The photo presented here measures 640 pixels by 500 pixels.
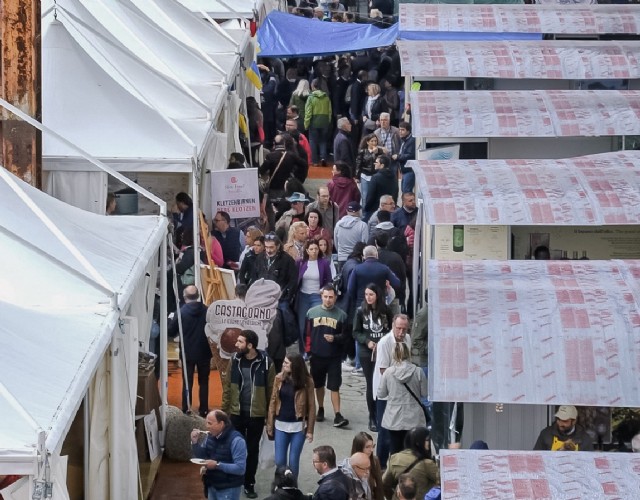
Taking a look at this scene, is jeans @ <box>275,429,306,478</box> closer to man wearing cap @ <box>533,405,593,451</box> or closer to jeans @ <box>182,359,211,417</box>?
jeans @ <box>182,359,211,417</box>

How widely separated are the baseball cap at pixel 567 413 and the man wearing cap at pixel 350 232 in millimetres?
6971

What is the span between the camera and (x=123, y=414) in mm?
10852

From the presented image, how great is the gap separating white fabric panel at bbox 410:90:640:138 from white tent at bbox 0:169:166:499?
4.80 metres

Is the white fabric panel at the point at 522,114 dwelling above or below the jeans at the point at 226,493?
above

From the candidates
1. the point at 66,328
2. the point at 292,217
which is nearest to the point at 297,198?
the point at 292,217

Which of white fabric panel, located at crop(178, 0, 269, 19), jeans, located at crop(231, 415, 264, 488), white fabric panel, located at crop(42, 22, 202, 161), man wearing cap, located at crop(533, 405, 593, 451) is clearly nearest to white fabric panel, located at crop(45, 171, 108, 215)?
white fabric panel, located at crop(42, 22, 202, 161)

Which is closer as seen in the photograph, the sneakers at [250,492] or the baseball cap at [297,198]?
the sneakers at [250,492]

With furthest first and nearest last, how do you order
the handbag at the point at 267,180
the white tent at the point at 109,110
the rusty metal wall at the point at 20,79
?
1. the handbag at the point at 267,180
2. the white tent at the point at 109,110
3. the rusty metal wall at the point at 20,79

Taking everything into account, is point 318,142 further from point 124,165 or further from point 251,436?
point 251,436

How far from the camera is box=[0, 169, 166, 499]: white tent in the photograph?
840 centimetres

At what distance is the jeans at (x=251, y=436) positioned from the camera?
12062 millimetres

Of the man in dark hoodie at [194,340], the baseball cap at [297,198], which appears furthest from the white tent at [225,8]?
the man in dark hoodie at [194,340]

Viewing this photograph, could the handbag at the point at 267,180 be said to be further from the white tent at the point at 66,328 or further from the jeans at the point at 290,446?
the jeans at the point at 290,446

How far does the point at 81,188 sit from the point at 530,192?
196 inches
